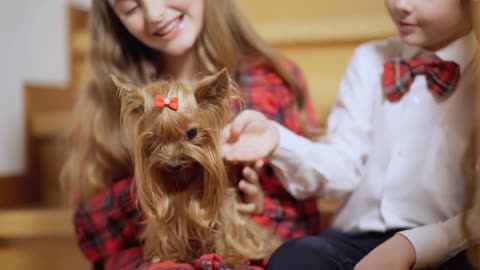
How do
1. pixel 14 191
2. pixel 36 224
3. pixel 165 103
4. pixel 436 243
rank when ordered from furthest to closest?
pixel 14 191 → pixel 36 224 → pixel 436 243 → pixel 165 103

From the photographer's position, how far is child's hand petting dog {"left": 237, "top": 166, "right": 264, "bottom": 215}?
3.31 feet

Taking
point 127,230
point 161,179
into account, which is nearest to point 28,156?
point 127,230

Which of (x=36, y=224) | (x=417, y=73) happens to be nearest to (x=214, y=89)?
(x=417, y=73)

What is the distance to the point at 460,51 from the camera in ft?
3.08

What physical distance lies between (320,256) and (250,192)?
20cm

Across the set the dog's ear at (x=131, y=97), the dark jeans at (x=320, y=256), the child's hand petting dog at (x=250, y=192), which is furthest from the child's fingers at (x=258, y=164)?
the dog's ear at (x=131, y=97)

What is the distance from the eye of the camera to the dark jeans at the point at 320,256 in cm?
88

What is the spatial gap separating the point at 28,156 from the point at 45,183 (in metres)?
0.10

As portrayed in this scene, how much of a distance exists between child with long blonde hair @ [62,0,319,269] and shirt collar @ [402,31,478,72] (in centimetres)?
30

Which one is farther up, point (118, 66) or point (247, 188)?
point (118, 66)

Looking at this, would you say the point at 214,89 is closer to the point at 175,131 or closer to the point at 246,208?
the point at 175,131

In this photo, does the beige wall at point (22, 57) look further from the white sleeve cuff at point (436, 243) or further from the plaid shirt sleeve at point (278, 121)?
the white sleeve cuff at point (436, 243)

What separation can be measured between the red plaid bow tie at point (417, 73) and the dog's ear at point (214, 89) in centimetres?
37

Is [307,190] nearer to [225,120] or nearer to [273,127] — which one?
[273,127]
